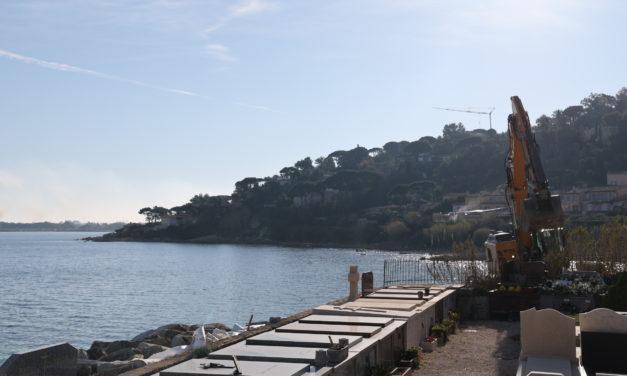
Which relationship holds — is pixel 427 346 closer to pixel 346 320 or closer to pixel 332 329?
pixel 346 320

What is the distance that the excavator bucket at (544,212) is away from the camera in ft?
73.3

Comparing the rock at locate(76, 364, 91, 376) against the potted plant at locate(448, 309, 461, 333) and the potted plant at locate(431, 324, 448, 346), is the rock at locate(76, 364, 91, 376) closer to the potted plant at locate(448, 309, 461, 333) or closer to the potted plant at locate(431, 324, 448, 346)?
the potted plant at locate(431, 324, 448, 346)

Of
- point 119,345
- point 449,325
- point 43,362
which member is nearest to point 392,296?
point 449,325

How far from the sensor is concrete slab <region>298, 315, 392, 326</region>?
1514 centimetres

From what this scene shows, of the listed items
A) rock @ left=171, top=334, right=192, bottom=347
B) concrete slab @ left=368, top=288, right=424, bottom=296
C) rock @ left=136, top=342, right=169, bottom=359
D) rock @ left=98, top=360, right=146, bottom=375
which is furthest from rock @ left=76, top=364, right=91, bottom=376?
concrete slab @ left=368, top=288, right=424, bottom=296

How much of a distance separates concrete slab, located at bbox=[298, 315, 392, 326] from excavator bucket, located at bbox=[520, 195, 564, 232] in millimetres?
8789

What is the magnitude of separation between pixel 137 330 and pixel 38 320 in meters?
8.54

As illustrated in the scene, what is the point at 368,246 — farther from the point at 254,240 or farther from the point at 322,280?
the point at 322,280

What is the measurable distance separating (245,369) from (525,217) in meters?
14.7

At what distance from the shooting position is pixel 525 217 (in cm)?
2294

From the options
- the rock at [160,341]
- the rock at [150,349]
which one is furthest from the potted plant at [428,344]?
the rock at [160,341]

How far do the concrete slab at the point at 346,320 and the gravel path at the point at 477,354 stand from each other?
4.10ft

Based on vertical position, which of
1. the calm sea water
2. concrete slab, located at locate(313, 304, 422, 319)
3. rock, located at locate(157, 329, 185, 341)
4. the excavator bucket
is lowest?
the calm sea water

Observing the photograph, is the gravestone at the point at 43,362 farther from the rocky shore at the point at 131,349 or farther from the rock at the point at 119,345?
the rock at the point at 119,345
